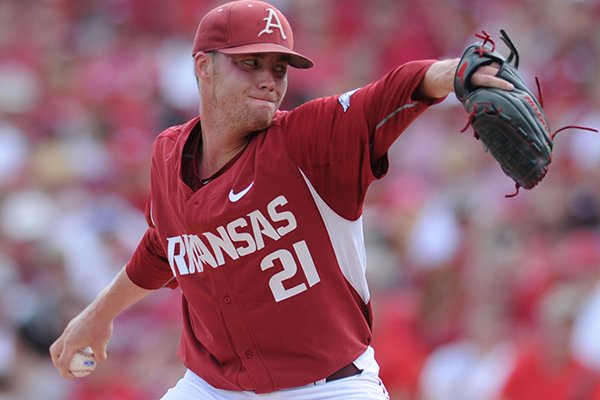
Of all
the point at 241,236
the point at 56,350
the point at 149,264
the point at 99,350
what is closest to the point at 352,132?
the point at 241,236

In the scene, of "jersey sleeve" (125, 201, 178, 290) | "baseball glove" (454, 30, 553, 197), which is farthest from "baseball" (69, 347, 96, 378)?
"baseball glove" (454, 30, 553, 197)

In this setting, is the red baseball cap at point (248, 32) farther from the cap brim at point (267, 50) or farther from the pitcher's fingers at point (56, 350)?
the pitcher's fingers at point (56, 350)

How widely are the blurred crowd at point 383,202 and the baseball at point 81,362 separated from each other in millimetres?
2680

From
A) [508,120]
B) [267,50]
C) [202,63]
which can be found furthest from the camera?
[202,63]

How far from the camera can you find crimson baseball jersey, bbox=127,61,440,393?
12.3ft

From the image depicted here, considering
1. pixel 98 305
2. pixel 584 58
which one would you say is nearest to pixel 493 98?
pixel 98 305

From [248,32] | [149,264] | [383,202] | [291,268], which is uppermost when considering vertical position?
[248,32]

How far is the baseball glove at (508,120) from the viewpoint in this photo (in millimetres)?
3309

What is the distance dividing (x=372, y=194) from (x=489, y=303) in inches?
86.0

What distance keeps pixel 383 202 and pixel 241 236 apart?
4907mm

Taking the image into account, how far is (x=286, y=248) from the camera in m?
3.88

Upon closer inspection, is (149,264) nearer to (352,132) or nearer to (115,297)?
(115,297)

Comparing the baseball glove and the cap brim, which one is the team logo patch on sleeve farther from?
the baseball glove

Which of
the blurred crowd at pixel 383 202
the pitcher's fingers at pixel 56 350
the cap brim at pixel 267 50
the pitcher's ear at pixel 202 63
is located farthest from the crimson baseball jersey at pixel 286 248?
the blurred crowd at pixel 383 202
